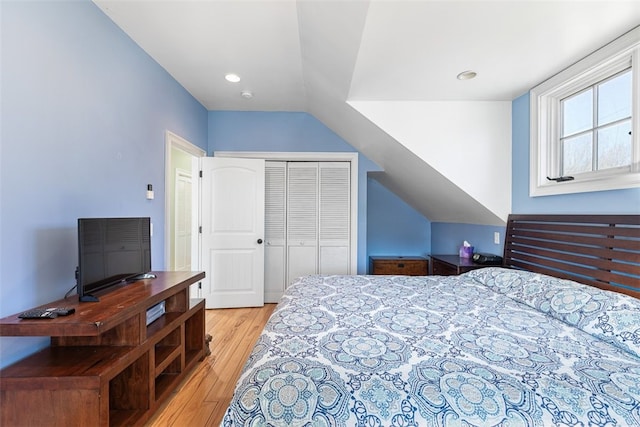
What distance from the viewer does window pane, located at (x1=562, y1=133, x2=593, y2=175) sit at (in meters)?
2.00

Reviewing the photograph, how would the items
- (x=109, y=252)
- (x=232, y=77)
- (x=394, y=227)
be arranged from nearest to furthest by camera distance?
(x=109, y=252), (x=232, y=77), (x=394, y=227)

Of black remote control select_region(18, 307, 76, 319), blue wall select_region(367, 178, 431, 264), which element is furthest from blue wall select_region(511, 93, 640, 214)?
black remote control select_region(18, 307, 76, 319)

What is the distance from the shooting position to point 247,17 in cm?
188

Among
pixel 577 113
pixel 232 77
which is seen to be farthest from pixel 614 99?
pixel 232 77

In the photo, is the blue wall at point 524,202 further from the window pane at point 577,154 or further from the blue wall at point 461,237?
the window pane at point 577,154

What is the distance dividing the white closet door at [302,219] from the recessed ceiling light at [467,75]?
6.47 ft

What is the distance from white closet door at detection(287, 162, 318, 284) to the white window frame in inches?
92.2

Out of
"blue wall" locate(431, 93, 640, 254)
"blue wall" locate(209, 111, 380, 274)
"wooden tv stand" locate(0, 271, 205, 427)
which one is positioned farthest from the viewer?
"blue wall" locate(209, 111, 380, 274)

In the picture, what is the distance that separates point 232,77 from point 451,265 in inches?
114

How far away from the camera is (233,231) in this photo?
3.54 metres

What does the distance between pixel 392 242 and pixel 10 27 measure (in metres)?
4.35

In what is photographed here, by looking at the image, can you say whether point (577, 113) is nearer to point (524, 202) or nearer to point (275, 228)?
point (524, 202)

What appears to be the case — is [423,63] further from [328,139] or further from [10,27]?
[10,27]

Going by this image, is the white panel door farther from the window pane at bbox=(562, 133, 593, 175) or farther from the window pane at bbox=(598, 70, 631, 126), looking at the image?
the window pane at bbox=(598, 70, 631, 126)
